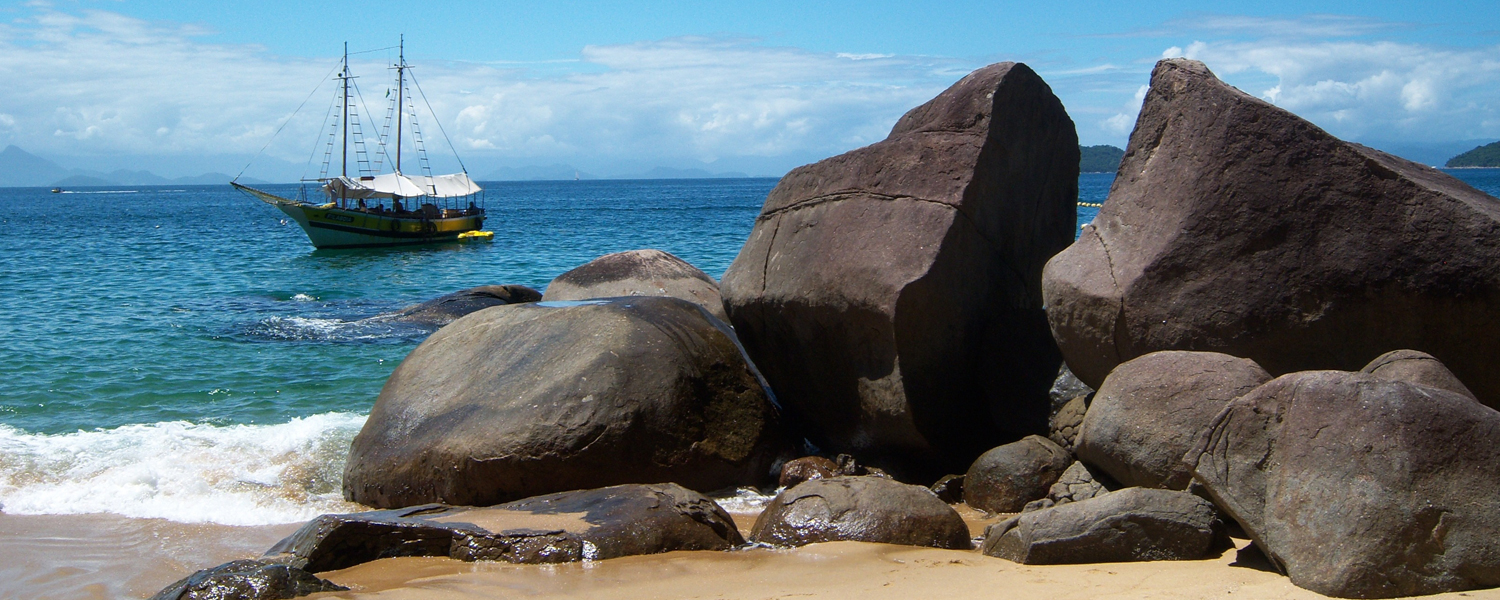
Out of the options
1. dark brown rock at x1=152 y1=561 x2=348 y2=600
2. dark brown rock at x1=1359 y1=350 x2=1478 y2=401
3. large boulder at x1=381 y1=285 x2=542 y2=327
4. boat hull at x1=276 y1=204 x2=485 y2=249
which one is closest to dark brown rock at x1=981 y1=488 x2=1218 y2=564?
dark brown rock at x1=1359 y1=350 x2=1478 y2=401

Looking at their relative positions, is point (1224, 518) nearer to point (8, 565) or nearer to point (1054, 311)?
point (1054, 311)

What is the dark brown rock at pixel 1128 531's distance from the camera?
181 inches

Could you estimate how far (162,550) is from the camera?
616 centimetres

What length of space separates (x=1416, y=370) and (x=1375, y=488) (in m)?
1.35

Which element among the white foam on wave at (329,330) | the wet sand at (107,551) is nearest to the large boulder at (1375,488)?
the wet sand at (107,551)

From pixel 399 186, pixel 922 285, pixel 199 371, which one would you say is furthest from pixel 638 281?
pixel 399 186

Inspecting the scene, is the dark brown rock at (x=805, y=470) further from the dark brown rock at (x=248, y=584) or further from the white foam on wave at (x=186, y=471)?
the dark brown rock at (x=248, y=584)

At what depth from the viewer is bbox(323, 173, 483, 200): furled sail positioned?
127 feet

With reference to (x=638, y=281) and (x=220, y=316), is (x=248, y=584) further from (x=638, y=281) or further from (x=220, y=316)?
(x=220, y=316)

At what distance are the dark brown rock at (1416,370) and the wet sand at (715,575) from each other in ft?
3.77

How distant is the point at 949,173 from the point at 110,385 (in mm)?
9533

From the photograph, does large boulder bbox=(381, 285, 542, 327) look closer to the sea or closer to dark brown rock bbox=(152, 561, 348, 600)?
the sea

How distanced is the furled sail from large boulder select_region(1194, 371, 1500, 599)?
125ft

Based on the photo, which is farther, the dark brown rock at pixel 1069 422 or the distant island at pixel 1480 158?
the distant island at pixel 1480 158
